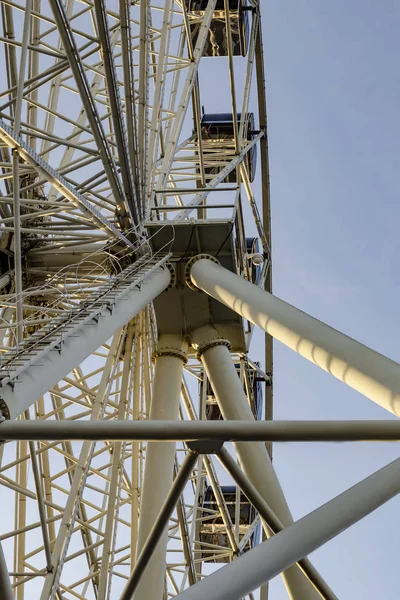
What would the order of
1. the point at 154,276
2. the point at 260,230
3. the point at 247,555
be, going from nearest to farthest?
1. the point at 247,555
2. the point at 154,276
3. the point at 260,230

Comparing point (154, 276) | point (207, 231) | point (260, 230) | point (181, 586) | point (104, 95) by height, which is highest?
point (104, 95)

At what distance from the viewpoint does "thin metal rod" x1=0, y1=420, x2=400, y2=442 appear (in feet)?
20.5

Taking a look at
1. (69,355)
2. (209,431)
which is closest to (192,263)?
(69,355)

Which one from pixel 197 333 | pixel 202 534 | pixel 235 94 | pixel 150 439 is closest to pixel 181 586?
pixel 202 534

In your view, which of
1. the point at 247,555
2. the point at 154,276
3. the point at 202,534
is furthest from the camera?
the point at 202,534

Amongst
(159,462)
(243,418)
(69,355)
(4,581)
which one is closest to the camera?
(4,581)

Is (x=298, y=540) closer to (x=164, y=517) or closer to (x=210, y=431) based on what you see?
(x=210, y=431)

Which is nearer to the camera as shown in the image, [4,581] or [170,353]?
[4,581]

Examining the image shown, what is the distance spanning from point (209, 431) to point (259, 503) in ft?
6.00

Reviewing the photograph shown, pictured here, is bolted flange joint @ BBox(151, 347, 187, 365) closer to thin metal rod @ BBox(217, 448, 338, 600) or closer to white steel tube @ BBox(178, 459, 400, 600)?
thin metal rod @ BBox(217, 448, 338, 600)

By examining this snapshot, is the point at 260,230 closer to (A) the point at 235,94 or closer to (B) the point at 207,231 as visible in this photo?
(A) the point at 235,94

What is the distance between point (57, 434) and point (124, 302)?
456cm

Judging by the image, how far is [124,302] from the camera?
35.2 feet

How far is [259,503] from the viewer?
25.5 ft
